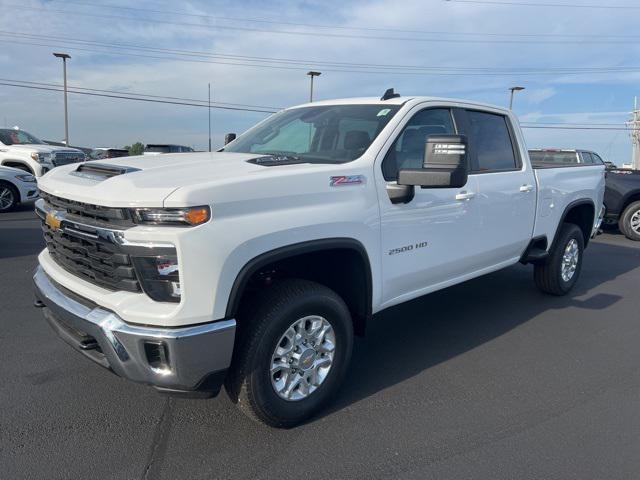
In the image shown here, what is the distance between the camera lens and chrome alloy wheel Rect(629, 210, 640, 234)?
1027cm

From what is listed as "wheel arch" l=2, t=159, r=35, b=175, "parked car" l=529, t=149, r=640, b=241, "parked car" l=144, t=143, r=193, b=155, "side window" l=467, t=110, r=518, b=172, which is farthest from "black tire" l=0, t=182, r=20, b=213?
"parked car" l=529, t=149, r=640, b=241

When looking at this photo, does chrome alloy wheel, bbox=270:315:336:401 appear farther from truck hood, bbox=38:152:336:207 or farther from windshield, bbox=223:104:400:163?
windshield, bbox=223:104:400:163

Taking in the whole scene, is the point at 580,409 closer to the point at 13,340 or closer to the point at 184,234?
the point at 184,234

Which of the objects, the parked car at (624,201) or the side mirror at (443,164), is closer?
the side mirror at (443,164)

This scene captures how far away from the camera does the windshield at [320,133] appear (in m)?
3.47

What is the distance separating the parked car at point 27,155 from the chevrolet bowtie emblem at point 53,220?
37.6ft

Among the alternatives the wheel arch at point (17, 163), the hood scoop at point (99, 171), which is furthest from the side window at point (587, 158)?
the wheel arch at point (17, 163)

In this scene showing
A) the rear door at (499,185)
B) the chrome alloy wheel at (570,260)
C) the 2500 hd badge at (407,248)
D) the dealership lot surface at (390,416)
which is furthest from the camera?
the chrome alloy wheel at (570,260)

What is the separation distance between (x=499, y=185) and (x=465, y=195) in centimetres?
61

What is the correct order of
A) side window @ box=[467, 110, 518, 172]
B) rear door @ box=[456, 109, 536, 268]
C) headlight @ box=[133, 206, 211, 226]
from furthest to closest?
1. side window @ box=[467, 110, 518, 172]
2. rear door @ box=[456, 109, 536, 268]
3. headlight @ box=[133, 206, 211, 226]

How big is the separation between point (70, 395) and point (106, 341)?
1.16 meters

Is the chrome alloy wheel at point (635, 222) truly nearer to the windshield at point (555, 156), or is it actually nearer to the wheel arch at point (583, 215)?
the windshield at point (555, 156)

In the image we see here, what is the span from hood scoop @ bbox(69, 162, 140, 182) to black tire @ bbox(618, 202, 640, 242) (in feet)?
33.9

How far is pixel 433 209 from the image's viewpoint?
3.59 metres
